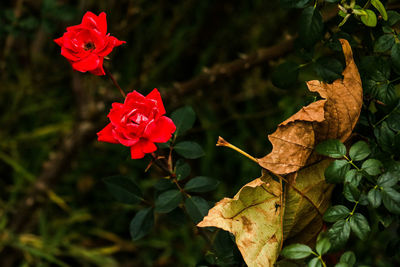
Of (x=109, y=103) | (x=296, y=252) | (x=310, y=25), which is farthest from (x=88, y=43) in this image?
(x=109, y=103)

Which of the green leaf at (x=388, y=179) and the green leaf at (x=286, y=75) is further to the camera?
the green leaf at (x=286, y=75)

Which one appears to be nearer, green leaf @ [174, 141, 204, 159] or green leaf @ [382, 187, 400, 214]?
green leaf @ [382, 187, 400, 214]

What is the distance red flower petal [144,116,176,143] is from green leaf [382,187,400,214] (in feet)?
1.16

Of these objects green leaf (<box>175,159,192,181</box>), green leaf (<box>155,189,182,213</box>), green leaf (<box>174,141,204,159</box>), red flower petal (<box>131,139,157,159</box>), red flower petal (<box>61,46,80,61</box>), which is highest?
red flower petal (<box>61,46,80,61</box>)

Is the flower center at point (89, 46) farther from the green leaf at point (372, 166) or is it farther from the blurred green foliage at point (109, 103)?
the blurred green foliage at point (109, 103)

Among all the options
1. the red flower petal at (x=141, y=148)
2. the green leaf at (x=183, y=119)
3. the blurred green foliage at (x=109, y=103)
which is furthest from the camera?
the blurred green foliage at (x=109, y=103)

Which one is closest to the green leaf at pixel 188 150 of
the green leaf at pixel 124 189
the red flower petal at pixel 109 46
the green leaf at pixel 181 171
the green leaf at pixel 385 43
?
the green leaf at pixel 181 171

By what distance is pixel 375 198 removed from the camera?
2.03 ft

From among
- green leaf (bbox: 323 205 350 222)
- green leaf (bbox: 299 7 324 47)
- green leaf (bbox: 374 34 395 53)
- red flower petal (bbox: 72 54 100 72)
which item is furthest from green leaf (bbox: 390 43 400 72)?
red flower petal (bbox: 72 54 100 72)

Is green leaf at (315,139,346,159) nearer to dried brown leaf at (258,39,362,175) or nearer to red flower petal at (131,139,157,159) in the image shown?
dried brown leaf at (258,39,362,175)

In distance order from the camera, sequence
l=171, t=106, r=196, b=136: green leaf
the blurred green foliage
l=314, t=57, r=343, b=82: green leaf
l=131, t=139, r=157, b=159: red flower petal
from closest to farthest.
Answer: l=131, t=139, r=157, b=159: red flower petal
l=314, t=57, r=343, b=82: green leaf
l=171, t=106, r=196, b=136: green leaf
the blurred green foliage

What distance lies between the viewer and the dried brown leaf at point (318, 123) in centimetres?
65

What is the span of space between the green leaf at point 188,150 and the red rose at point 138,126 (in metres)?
0.18

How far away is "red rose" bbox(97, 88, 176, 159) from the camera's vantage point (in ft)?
1.96
